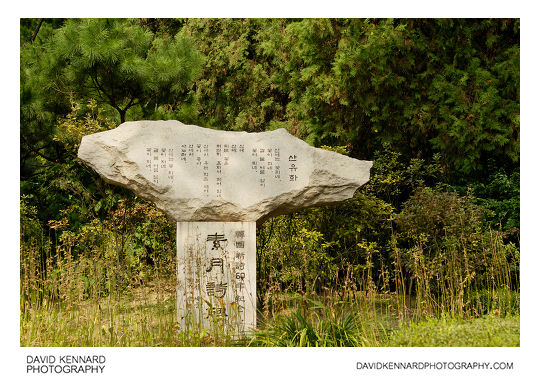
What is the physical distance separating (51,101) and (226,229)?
2529 mm

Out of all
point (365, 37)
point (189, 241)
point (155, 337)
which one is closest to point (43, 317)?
point (155, 337)

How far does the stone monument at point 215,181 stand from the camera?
4.21 meters

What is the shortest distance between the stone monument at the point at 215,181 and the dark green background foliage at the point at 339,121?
2.58ft

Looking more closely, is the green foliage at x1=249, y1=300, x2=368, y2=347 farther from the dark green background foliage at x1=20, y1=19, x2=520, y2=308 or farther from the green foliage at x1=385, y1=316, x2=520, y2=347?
the dark green background foliage at x1=20, y1=19, x2=520, y2=308

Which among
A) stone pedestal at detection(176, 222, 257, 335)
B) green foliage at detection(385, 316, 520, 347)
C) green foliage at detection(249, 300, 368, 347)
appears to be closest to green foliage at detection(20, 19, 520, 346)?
stone pedestal at detection(176, 222, 257, 335)

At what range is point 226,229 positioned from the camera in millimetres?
4270

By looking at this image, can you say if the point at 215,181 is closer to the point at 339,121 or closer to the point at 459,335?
the point at 459,335

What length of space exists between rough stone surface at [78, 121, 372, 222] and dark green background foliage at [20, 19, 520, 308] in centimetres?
80

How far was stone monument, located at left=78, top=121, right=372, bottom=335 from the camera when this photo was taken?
421 centimetres

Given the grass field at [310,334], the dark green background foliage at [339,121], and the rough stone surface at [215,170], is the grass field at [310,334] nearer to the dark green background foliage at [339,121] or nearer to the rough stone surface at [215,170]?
the rough stone surface at [215,170]

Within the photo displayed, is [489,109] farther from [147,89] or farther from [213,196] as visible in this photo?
[147,89]

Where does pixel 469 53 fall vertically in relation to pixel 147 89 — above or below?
above

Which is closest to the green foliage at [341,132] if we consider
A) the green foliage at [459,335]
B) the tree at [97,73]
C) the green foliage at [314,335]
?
the tree at [97,73]

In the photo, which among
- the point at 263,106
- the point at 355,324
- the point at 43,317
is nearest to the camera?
the point at 355,324
